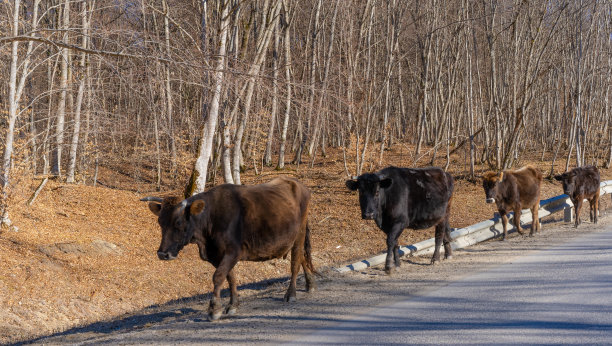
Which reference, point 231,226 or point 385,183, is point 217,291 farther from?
point 385,183

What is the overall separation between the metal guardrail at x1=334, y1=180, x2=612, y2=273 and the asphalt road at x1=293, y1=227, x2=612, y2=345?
1.83 m

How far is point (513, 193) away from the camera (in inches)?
571

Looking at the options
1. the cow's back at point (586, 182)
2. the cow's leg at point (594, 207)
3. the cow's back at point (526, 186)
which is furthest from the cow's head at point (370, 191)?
the cow's leg at point (594, 207)

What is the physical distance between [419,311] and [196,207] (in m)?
2.98

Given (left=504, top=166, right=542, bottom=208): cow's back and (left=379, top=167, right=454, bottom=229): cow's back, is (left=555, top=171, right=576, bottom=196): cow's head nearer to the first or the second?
(left=504, top=166, right=542, bottom=208): cow's back

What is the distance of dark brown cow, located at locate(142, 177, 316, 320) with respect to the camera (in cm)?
701

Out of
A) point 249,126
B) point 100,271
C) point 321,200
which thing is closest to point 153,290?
point 100,271

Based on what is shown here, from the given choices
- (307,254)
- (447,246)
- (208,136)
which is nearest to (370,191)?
(307,254)

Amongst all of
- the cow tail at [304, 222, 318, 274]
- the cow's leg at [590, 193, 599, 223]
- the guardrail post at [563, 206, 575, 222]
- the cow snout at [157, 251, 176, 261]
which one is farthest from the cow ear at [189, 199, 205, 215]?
the cow's leg at [590, 193, 599, 223]

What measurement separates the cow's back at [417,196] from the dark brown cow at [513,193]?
3124 millimetres

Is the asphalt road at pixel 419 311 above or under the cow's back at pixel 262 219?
under

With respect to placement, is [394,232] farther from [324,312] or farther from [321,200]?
[321,200]

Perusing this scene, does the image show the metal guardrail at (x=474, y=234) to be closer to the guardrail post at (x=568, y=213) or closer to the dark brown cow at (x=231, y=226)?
the guardrail post at (x=568, y=213)

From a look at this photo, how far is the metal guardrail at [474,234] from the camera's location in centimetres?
1023
